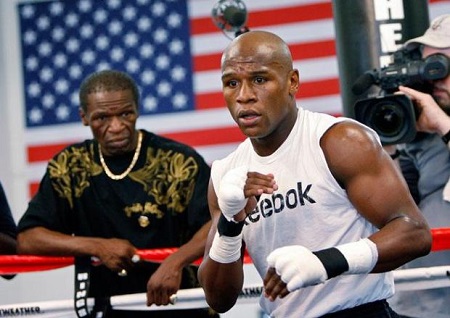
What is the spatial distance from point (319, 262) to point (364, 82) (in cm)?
126

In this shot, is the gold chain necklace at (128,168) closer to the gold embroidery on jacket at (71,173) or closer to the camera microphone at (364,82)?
the gold embroidery on jacket at (71,173)

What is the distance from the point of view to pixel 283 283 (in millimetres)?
2295

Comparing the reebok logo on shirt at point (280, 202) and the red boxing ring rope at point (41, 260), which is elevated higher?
the reebok logo on shirt at point (280, 202)

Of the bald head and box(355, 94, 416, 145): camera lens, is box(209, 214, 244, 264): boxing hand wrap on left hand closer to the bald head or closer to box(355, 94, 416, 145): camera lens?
the bald head

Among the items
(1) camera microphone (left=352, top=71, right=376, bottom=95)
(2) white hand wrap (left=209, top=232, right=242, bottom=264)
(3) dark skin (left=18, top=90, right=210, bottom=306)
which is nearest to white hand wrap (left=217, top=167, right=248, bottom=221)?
(2) white hand wrap (left=209, top=232, right=242, bottom=264)

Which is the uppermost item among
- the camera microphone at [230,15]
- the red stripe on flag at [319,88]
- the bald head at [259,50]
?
the camera microphone at [230,15]

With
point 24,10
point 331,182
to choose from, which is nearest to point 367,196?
point 331,182

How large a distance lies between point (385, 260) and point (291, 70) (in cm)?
61

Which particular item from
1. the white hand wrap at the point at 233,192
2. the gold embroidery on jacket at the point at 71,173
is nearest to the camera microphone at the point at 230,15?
the gold embroidery on jacket at the point at 71,173

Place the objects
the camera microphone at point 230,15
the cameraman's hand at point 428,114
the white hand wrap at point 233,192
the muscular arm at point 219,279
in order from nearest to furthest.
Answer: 1. the white hand wrap at point 233,192
2. the muscular arm at point 219,279
3. the cameraman's hand at point 428,114
4. the camera microphone at point 230,15

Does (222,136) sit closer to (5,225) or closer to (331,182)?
(5,225)

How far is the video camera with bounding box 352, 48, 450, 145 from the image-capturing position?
10.6 feet

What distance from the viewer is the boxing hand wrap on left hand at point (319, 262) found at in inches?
88.5

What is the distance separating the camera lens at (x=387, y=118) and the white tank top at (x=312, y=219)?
639 millimetres
